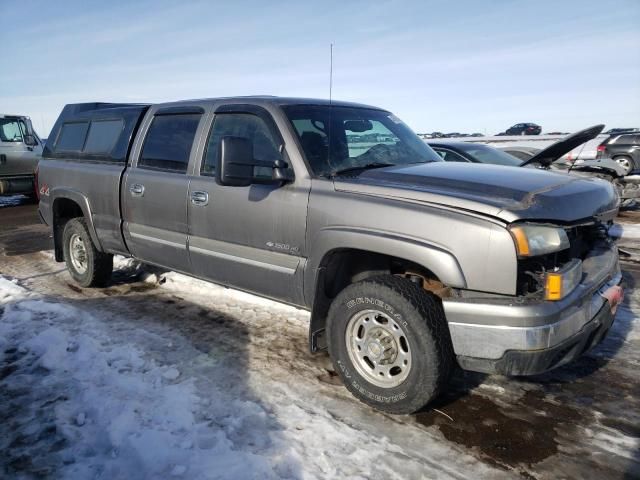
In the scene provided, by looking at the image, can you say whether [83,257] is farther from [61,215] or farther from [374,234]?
[374,234]

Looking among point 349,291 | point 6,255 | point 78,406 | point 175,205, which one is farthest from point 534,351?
point 6,255

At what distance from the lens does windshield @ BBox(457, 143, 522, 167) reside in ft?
24.1

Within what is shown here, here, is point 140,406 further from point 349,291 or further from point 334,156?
point 334,156

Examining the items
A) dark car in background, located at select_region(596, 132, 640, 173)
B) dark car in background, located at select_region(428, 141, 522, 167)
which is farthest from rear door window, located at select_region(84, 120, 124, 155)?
dark car in background, located at select_region(596, 132, 640, 173)

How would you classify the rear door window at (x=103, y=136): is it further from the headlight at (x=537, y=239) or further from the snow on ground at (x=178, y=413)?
the headlight at (x=537, y=239)

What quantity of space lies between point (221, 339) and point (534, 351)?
2484 millimetres

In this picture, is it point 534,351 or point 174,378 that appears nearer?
point 534,351

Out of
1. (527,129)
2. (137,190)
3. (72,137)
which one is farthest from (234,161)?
(527,129)

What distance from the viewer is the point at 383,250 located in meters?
2.88

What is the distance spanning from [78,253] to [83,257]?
105 millimetres

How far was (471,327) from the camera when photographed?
8.69 feet

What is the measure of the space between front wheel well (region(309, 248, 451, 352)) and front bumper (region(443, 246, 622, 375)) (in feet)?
1.58

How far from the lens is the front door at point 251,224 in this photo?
3.42 metres

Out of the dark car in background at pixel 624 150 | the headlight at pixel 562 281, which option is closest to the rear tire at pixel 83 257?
the headlight at pixel 562 281
